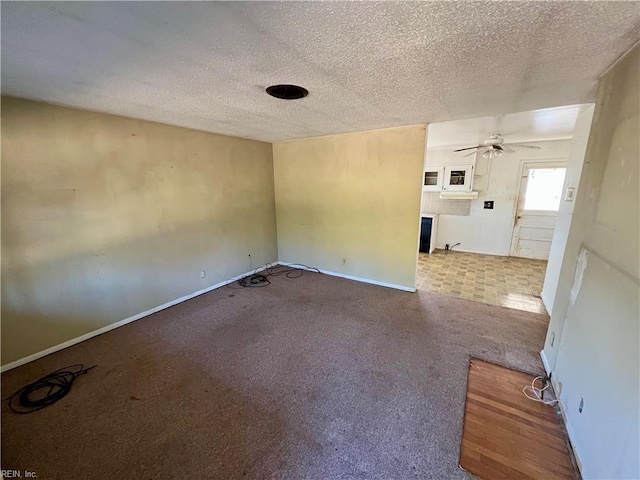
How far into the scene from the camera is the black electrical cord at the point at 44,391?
1.76m

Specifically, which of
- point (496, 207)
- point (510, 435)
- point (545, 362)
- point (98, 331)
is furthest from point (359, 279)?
point (496, 207)

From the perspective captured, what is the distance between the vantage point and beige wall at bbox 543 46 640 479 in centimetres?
106

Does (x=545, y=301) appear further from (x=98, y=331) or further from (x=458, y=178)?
(x=98, y=331)

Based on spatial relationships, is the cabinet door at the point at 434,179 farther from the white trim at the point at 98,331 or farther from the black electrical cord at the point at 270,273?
the white trim at the point at 98,331

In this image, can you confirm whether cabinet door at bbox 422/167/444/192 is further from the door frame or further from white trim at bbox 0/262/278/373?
white trim at bbox 0/262/278/373

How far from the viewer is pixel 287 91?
1879 millimetres

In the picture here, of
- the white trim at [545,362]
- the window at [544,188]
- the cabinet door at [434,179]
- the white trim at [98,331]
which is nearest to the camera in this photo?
the white trim at [545,362]

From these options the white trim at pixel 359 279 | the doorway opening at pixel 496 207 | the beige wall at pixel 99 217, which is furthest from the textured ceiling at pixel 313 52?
the white trim at pixel 359 279

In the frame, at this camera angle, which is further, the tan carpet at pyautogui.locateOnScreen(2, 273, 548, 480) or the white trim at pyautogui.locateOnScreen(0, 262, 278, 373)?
the white trim at pyautogui.locateOnScreen(0, 262, 278, 373)

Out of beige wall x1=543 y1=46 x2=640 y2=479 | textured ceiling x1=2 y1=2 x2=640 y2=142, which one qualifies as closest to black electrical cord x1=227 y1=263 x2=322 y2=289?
textured ceiling x1=2 y1=2 x2=640 y2=142

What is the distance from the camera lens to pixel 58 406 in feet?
5.80

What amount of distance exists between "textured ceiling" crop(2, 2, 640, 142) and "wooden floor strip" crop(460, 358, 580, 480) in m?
2.21

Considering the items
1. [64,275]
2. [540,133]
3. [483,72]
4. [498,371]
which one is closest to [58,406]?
[64,275]

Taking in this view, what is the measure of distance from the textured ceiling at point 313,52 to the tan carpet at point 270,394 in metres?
2.21
